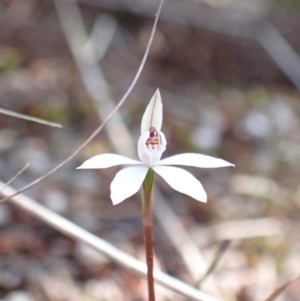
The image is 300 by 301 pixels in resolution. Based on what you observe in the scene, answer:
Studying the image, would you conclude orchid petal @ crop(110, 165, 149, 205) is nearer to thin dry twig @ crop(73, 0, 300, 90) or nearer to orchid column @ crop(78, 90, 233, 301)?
orchid column @ crop(78, 90, 233, 301)

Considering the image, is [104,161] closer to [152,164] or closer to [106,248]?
[152,164]

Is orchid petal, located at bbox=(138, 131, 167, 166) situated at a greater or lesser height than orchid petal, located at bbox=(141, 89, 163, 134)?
lesser

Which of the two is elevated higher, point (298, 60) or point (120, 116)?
point (298, 60)

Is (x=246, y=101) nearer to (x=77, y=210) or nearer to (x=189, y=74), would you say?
(x=189, y=74)

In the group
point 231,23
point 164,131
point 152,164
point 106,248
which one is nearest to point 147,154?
point 152,164

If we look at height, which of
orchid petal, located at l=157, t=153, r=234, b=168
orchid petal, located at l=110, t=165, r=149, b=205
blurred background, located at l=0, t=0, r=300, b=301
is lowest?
blurred background, located at l=0, t=0, r=300, b=301

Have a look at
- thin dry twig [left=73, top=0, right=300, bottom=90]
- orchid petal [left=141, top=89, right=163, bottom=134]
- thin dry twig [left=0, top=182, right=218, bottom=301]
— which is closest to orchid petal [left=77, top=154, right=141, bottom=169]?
orchid petal [left=141, top=89, right=163, bottom=134]

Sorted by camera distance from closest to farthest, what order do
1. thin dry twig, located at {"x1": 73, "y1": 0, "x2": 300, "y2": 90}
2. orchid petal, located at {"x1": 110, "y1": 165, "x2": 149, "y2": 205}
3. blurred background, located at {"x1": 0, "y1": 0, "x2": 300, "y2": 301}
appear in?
1. orchid petal, located at {"x1": 110, "y1": 165, "x2": 149, "y2": 205}
2. blurred background, located at {"x1": 0, "y1": 0, "x2": 300, "y2": 301}
3. thin dry twig, located at {"x1": 73, "y1": 0, "x2": 300, "y2": 90}

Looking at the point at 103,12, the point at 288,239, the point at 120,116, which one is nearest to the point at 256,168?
the point at 288,239
